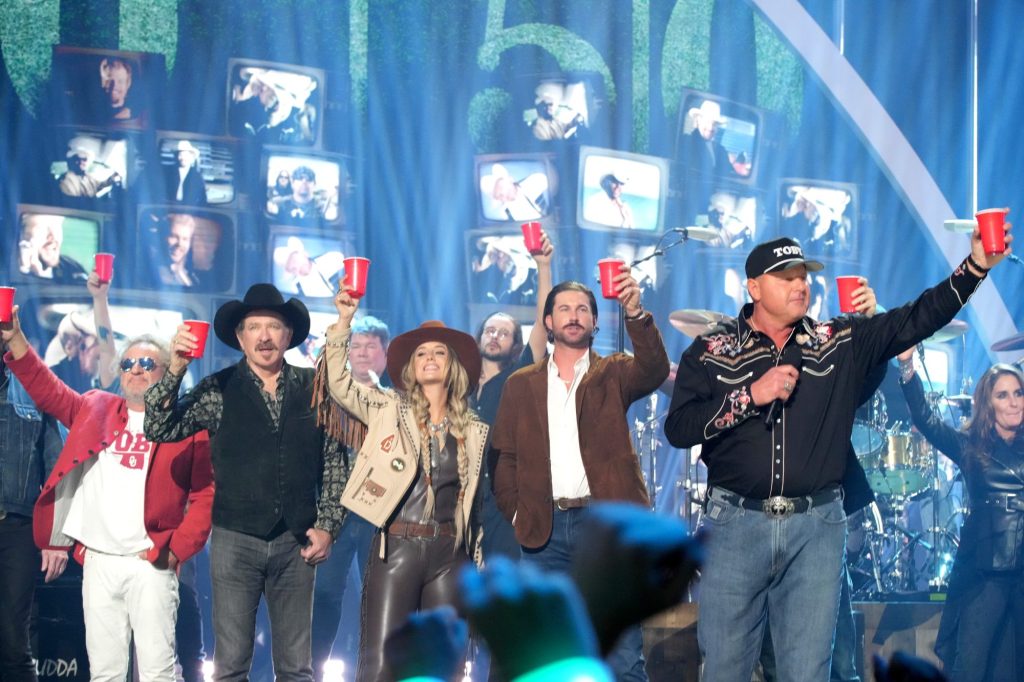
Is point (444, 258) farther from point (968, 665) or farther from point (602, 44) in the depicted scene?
point (968, 665)

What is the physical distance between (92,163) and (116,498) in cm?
365

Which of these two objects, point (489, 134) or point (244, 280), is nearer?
point (244, 280)

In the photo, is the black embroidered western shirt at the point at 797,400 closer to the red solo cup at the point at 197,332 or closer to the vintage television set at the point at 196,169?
the red solo cup at the point at 197,332

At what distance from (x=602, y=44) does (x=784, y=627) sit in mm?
6343

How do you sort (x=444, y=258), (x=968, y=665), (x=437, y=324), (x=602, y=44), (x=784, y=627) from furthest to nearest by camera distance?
(x=602, y=44) < (x=444, y=258) < (x=968, y=665) < (x=437, y=324) < (x=784, y=627)

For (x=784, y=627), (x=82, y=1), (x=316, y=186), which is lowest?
(x=784, y=627)

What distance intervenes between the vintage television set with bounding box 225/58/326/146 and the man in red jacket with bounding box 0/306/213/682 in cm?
336

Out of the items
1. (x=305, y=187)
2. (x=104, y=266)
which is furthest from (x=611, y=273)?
(x=305, y=187)

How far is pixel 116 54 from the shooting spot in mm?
7785

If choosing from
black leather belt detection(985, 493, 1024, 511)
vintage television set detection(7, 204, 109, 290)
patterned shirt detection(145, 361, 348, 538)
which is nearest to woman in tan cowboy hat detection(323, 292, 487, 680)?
patterned shirt detection(145, 361, 348, 538)

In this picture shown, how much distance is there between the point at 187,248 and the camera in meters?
7.79

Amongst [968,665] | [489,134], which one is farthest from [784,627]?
[489,134]

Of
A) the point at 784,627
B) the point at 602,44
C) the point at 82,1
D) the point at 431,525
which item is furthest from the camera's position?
the point at 602,44

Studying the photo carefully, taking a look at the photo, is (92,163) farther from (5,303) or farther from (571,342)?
(571,342)
